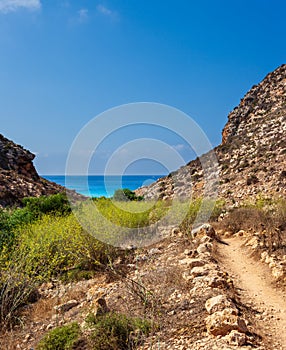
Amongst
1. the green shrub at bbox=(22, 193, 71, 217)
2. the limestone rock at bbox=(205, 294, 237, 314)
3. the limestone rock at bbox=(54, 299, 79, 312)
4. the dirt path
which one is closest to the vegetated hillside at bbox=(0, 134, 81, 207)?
the green shrub at bbox=(22, 193, 71, 217)

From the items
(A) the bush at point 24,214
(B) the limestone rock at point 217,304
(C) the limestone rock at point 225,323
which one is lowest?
(C) the limestone rock at point 225,323

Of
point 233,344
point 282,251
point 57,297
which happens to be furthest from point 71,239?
point 233,344

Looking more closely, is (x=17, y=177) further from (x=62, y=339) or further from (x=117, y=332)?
(x=117, y=332)

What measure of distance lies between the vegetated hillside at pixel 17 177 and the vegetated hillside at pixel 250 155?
9.08m

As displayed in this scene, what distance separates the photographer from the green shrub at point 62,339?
15.6ft

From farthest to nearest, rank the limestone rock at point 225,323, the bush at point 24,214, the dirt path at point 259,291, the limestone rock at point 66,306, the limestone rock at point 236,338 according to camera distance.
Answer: the bush at point 24,214 → the limestone rock at point 66,306 → the dirt path at point 259,291 → the limestone rock at point 225,323 → the limestone rock at point 236,338

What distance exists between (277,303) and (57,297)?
4261 millimetres

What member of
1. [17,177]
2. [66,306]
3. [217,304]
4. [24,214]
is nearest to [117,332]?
[217,304]

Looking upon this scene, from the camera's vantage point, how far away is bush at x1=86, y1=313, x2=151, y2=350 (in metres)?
4.46

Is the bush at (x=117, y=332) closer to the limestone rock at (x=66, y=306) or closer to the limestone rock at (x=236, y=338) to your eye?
the limestone rock at (x=236, y=338)

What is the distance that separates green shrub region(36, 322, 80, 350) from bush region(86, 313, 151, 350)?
0.26m

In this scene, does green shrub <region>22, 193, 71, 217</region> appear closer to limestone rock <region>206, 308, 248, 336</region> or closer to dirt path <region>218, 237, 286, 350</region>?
dirt path <region>218, 237, 286, 350</region>

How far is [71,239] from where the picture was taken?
9094 millimetres

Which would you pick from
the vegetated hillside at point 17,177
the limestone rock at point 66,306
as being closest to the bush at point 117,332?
the limestone rock at point 66,306
